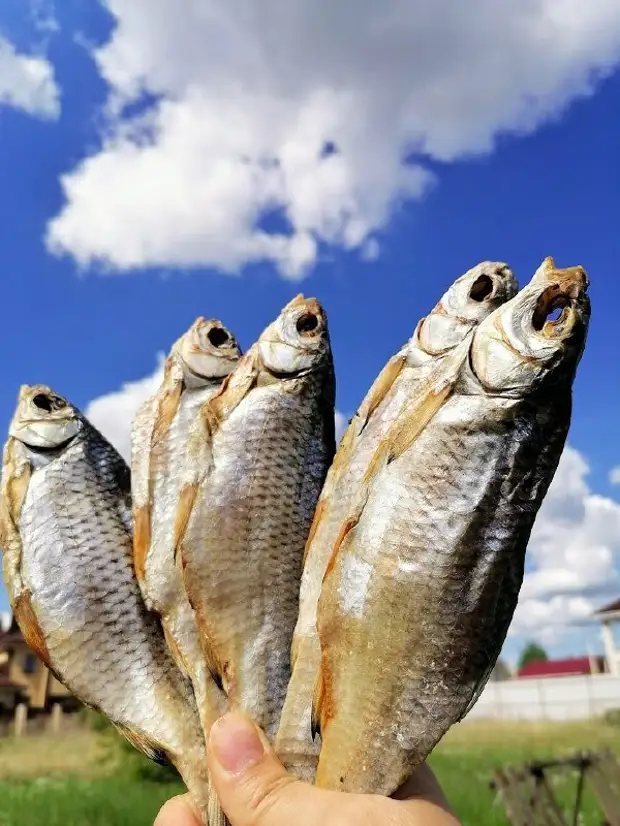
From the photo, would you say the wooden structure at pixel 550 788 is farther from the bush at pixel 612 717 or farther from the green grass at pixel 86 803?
the bush at pixel 612 717

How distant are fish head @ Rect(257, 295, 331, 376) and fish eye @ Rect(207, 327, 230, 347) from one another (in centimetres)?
23

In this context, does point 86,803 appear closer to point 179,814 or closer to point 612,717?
point 179,814

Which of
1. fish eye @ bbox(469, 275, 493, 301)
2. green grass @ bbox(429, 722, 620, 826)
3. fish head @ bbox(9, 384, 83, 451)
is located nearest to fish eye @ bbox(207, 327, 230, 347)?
fish head @ bbox(9, 384, 83, 451)

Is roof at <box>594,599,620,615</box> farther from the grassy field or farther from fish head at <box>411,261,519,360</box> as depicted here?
fish head at <box>411,261,519,360</box>

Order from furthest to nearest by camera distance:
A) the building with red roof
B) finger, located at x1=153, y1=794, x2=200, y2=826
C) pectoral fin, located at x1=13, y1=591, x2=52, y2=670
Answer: the building with red roof → finger, located at x1=153, y1=794, x2=200, y2=826 → pectoral fin, located at x1=13, y1=591, x2=52, y2=670

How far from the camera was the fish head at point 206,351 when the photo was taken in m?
2.72

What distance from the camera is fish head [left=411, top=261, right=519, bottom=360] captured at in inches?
92.1

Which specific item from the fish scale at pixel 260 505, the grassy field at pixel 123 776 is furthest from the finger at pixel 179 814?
the grassy field at pixel 123 776

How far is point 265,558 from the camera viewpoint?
2.31 meters

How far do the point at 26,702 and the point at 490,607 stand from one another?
116ft

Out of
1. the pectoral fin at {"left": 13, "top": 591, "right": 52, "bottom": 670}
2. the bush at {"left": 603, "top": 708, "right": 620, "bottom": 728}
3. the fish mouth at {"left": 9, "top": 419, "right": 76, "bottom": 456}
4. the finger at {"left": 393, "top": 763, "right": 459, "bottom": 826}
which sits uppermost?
the fish mouth at {"left": 9, "top": 419, "right": 76, "bottom": 456}

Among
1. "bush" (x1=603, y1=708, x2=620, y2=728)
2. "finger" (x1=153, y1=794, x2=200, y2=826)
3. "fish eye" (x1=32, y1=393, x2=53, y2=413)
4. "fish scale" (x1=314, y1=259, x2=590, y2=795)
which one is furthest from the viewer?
"bush" (x1=603, y1=708, x2=620, y2=728)

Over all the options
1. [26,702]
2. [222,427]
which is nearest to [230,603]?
[222,427]

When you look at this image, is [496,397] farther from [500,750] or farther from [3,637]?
[3,637]
